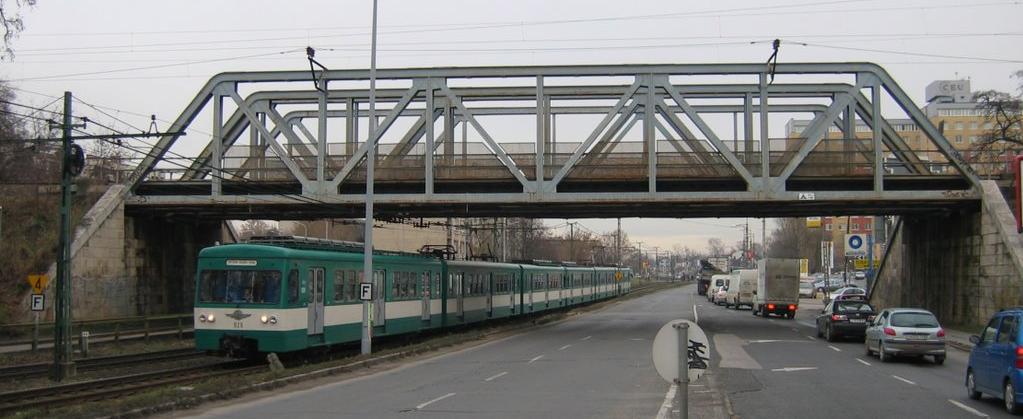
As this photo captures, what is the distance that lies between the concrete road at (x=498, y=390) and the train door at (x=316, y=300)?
8.28 feet

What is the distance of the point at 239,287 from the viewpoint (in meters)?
21.6

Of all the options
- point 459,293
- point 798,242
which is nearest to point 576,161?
point 459,293

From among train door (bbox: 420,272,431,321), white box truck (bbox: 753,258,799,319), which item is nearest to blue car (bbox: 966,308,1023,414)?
train door (bbox: 420,272,431,321)

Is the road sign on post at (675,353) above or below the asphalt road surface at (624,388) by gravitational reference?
above

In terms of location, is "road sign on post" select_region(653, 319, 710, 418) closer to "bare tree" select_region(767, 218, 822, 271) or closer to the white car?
the white car

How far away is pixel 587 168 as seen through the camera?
119ft

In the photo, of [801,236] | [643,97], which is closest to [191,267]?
[643,97]

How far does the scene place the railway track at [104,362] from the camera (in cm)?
1991

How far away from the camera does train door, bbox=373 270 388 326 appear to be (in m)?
26.3

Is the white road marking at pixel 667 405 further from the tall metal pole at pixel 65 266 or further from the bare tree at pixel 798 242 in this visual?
the bare tree at pixel 798 242

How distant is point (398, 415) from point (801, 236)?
395ft

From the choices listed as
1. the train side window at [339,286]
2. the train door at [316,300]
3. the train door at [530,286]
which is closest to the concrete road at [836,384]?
the train door at [316,300]

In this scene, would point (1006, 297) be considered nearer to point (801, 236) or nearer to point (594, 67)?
point (594, 67)

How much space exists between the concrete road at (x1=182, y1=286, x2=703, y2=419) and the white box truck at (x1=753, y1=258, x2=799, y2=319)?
23.1 m
